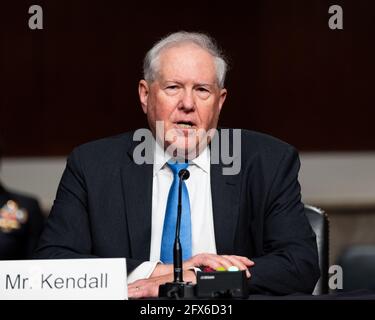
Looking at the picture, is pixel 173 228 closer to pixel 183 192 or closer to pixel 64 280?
pixel 183 192

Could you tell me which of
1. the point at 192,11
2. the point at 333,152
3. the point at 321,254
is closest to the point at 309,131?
the point at 333,152

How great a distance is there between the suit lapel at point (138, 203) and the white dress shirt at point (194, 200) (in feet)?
0.08

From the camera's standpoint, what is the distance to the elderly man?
2854mm

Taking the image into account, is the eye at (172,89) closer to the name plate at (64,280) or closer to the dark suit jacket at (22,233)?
the name plate at (64,280)

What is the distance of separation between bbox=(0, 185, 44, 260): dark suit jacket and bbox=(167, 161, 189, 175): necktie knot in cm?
131

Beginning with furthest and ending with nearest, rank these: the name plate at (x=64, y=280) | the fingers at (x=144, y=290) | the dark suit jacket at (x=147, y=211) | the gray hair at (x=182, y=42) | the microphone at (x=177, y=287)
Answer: the gray hair at (x=182, y=42)
the dark suit jacket at (x=147, y=211)
the fingers at (x=144, y=290)
the microphone at (x=177, y=287)
the name plate at (x=64, y=280)

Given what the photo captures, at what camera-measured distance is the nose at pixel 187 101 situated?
9.45ft

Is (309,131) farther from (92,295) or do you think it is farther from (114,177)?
(92,295)

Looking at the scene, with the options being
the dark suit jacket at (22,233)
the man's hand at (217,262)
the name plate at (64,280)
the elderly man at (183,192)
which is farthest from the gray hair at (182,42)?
the dark suit jacket at (22,233)

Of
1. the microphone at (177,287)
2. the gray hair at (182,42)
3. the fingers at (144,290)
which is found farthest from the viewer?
the gray hair at (182,42)

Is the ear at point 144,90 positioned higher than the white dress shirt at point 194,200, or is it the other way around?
the ear at point 144,90

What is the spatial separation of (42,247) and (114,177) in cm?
33

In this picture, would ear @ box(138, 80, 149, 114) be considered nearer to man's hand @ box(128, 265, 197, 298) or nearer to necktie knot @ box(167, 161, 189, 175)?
necktie knot @ box(167, 161, 189, 175)

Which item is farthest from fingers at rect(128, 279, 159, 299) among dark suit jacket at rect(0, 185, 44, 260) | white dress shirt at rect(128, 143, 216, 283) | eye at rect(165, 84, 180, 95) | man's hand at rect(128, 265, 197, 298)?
dark suit jacket at rect(0, 185, 44, 260)
